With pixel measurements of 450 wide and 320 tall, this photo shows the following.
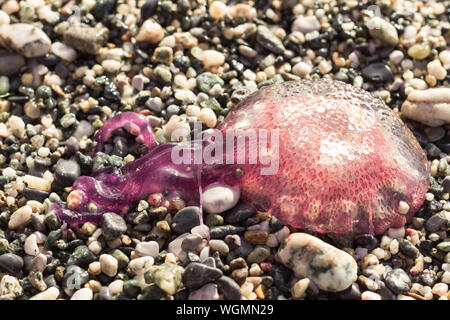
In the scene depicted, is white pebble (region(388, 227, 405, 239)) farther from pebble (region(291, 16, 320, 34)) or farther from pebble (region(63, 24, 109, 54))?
pebble (region(63, 24, 109, 54))

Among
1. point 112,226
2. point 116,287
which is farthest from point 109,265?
point 112,226

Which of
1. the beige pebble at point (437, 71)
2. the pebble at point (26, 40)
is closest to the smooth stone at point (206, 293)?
the pebble at point (26, 40)

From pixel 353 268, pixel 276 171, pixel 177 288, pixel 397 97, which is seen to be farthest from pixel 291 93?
pixel 177 288

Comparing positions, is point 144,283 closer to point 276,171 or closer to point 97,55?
point 276,171

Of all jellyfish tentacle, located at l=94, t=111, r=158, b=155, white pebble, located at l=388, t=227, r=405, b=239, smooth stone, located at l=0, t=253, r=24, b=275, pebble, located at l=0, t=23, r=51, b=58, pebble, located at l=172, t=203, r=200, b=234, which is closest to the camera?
smooth stone, located at l=0, t=253, r=24, b=275

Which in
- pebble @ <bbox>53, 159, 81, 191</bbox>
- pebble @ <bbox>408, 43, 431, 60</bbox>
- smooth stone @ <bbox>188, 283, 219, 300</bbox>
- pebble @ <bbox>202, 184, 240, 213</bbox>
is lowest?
smooth stone @ <bbox>188, 283, 219, 300</bbox>

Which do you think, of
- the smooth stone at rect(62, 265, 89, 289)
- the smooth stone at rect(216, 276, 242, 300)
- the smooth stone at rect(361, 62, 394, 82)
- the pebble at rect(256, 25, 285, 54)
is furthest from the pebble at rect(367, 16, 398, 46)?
the smooth stone at rect(62, 265, 89, 289)
